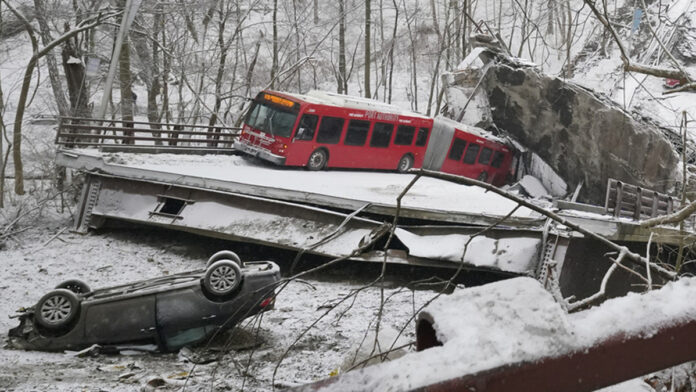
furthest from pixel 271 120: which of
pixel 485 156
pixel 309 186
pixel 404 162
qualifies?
pixel 485 156

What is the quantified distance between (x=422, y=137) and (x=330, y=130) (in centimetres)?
424

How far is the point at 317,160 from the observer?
2009 cm

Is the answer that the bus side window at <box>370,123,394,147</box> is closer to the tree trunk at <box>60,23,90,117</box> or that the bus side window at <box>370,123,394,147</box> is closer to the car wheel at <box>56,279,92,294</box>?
the tree trunk at <box>60,23,90,117</box>

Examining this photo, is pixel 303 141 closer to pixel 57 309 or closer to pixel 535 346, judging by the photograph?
pixel 57 309

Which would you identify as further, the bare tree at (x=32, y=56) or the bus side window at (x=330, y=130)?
the bus side window at (x=330, y=130)

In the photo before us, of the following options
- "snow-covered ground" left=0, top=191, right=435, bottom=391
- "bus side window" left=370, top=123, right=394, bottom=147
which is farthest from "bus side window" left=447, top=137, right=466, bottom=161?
"snow-covered ground" left=0, top=191, right=435, bottom=391

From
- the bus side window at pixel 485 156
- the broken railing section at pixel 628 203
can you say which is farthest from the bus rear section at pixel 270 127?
the bus side window at pixel 485 156

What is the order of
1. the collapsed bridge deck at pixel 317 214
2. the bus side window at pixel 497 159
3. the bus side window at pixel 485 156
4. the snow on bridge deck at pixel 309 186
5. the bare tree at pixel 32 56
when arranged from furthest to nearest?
the bus side window at pixel 497 159 < the bus side window at pixel 485 156 < the bare tree at pixel 32 56 < the snow on bridge deck at pixel 309 186 < the collapsed bridge deck at pixel 317 214

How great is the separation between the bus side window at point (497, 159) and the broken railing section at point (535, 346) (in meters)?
25.6

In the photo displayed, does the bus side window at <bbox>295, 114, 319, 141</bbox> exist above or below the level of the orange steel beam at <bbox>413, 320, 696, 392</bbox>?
below

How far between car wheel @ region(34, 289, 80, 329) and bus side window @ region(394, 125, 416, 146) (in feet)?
47.6

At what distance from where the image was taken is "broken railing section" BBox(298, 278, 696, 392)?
4.00 ft

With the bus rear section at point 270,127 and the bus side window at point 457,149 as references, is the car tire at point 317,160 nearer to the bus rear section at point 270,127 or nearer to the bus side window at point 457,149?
the bus rear section at point 270,127

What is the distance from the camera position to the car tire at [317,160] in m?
19.9
